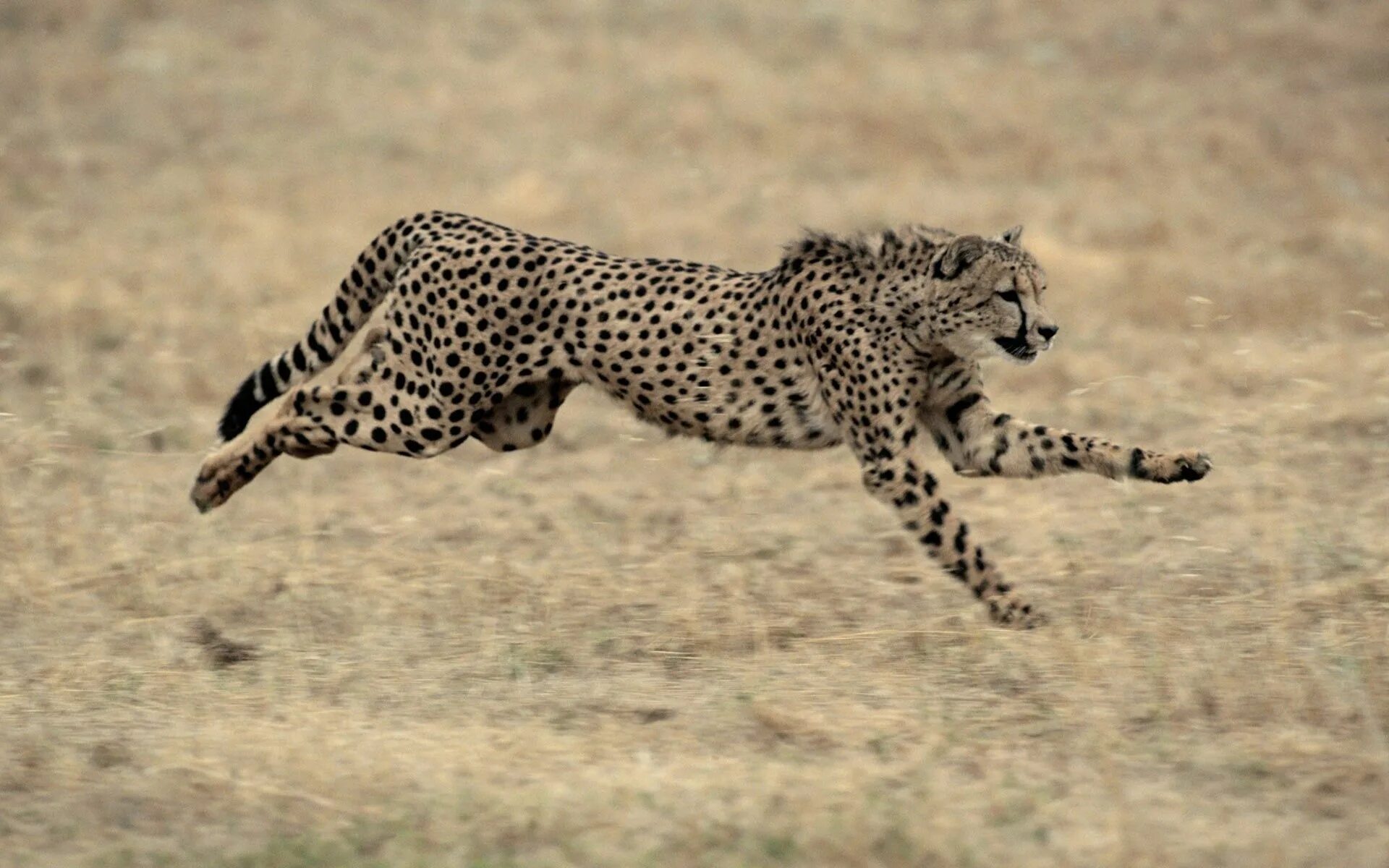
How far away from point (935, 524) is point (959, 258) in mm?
717

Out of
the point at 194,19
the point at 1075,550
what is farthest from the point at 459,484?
the point at 194,19

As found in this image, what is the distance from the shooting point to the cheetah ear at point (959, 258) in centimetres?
555

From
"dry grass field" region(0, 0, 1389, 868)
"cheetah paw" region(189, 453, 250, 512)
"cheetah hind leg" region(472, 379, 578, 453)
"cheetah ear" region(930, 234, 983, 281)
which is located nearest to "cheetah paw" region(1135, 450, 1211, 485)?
"dry grass field" region(0, 0, 1389, 868)

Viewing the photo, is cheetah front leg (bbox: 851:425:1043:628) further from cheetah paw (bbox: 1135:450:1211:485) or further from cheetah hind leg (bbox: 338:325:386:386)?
cheetah hind leg (bbox: 338:325:386:386)

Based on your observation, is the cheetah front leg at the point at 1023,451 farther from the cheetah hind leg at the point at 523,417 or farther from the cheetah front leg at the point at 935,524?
the cheetah hind leg at the point at 523,417

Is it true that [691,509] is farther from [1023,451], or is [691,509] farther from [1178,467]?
[1178,467]

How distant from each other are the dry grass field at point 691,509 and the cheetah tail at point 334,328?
464 millimetres

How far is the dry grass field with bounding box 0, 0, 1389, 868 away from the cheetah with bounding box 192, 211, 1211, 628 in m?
0.40

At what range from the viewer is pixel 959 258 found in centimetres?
555

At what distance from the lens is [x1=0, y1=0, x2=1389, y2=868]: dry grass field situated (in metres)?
4.13

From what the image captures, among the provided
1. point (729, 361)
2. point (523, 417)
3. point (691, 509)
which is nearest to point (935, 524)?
point (729, 361)

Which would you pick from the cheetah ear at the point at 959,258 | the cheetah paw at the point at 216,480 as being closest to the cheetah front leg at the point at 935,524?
the cheetah ear at the point at 959,258

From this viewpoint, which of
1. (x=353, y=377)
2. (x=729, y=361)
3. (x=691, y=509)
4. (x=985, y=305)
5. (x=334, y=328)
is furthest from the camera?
(x=691, y=509)

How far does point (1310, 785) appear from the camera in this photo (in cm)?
414
